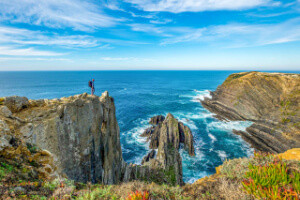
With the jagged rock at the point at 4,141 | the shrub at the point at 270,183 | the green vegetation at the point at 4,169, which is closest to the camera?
the shrub at the point at 270,183

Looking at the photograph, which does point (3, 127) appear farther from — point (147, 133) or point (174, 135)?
point (147, 133)

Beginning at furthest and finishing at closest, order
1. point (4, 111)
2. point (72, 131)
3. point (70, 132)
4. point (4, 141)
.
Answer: point (72, 131)
point (70, 132)
point (4, 111)
point (4, 141)

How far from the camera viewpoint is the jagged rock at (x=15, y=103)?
9630mm

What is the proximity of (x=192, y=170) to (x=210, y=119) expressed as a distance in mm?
29716

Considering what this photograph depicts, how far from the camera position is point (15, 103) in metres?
9.95

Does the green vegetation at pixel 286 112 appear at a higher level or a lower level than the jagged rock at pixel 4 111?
lower

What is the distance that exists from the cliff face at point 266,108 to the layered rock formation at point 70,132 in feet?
131

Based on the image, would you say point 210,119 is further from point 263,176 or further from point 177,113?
point 263,176

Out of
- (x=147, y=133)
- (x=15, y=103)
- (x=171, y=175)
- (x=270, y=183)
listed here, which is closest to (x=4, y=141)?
(x=15, y=103)

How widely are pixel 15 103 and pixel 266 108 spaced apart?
6410 centimetres

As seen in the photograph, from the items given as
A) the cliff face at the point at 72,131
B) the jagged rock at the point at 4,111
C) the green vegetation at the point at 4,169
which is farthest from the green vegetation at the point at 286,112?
the jagged rock at the point at 4,111

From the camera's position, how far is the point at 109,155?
15961mm

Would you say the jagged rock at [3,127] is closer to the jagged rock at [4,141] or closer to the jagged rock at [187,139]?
the jagged rock at [4,141]

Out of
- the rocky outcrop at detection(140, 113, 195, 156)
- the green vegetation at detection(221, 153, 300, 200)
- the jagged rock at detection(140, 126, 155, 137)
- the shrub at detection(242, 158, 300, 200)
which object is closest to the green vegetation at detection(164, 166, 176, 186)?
the rocky outcrop at detection(140, 113, 195, 156)
